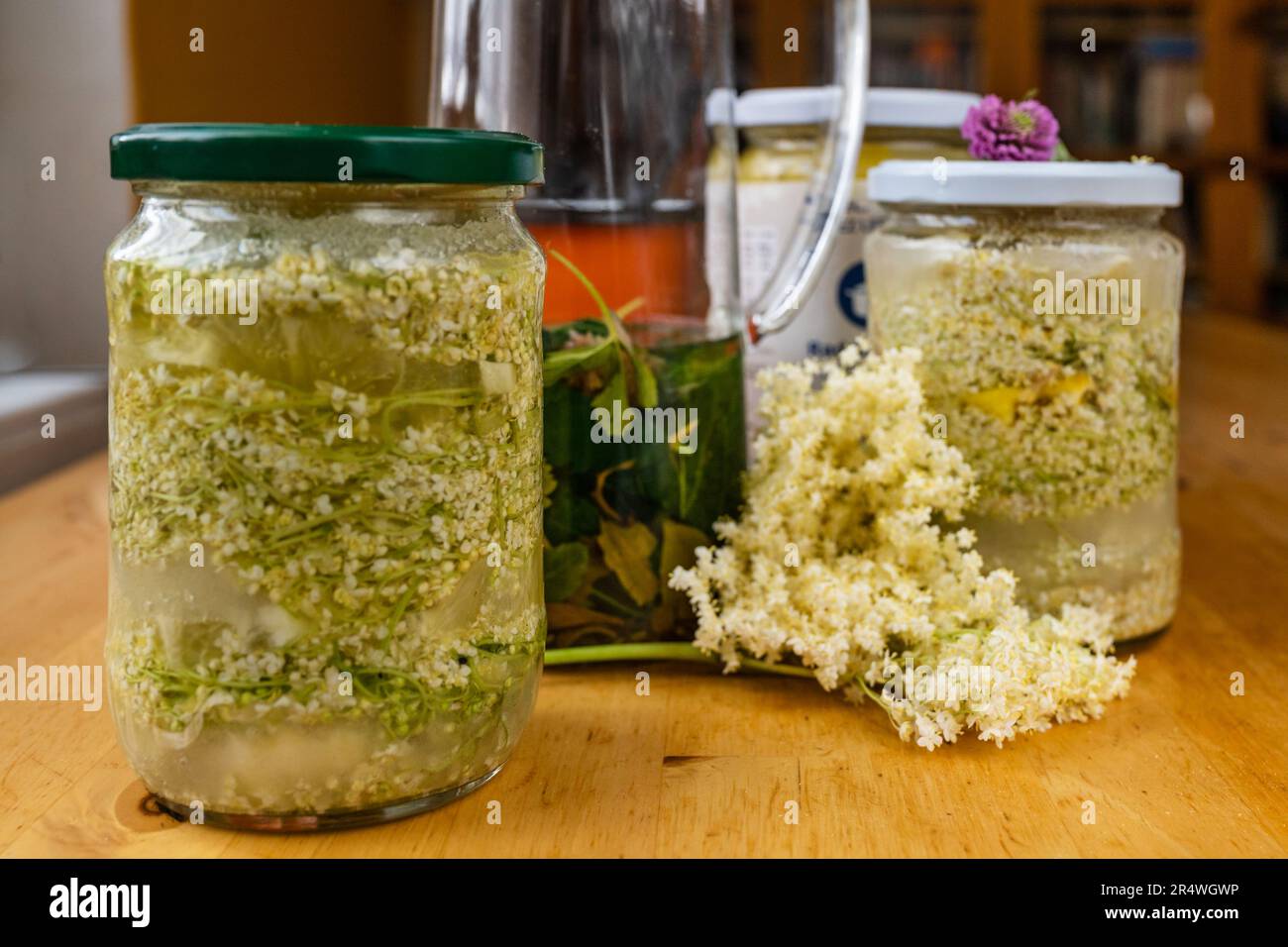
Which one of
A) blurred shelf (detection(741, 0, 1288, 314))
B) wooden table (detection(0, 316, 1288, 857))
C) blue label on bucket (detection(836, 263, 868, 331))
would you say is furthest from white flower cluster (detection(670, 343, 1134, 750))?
blurred shelf (detection(741, 0, 1288, 314))

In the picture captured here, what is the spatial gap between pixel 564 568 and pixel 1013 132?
1.05ft

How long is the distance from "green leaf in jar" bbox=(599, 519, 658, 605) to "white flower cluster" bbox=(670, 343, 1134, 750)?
0.03 meters

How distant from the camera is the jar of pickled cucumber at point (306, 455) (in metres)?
0.49

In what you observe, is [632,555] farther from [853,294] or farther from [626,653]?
[853,294]

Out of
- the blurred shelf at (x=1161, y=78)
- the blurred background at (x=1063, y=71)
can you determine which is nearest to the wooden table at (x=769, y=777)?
the blurred background at (x=1063, y=71)

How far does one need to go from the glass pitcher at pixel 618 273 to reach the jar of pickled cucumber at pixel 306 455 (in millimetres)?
160

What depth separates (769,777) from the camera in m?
0.59

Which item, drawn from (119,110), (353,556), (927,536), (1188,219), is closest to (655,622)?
(927,536)

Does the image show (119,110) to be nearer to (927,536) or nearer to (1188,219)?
(927,536)

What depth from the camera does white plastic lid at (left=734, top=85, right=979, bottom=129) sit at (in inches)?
34.2

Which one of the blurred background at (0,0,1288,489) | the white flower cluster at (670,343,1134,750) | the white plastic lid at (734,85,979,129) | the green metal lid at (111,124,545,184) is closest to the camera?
the green metal lid at (111,124,545,184)

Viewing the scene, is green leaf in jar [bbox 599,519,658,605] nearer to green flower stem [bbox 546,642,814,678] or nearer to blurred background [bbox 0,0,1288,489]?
green flower stem [bbox 546,642,814,678]

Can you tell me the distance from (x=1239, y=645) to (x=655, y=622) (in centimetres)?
33

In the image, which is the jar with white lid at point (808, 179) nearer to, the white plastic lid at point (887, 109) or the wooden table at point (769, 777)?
the white plastic lid at point (887, 109)
